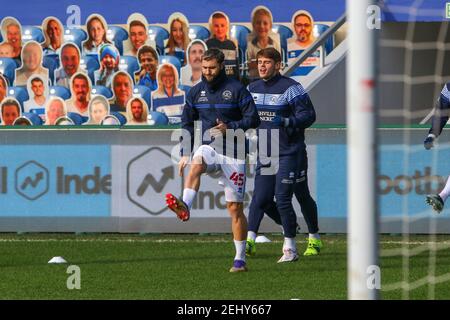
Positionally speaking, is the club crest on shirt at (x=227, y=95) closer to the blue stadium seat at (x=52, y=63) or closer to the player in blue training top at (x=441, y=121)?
the player in blue training top at (x=441, y=121)

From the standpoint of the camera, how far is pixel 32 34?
831 inches

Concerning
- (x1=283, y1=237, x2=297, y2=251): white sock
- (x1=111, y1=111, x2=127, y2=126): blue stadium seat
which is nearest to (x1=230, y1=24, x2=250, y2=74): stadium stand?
(x1=111, y1=111, x2=127, y2=126): blue stadium seat

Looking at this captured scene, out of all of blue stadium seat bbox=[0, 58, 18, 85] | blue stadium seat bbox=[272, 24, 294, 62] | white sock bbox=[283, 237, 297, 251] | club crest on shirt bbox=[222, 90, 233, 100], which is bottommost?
white sock bbox=[283, 237, 297, 251]

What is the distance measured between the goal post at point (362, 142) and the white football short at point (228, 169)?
16.6 feet

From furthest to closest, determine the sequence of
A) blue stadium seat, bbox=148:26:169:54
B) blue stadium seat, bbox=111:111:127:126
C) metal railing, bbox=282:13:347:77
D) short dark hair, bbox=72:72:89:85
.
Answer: blue stadium seat, bbox=148:26:169:54 → short dark hair, bbox=72:72:89:85 → blue stadium seat, bbox=111:111:127:126 → metal railing, bbox=282:13:347:77

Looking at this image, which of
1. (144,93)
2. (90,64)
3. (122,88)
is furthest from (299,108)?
(90,64)

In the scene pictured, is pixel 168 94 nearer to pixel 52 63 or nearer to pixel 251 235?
pixel 52 63

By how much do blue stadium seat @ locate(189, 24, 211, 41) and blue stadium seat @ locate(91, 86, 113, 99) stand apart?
1698 mm

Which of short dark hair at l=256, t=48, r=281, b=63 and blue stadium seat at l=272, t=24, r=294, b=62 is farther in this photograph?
blue stadium seat at l=272, t=24, r=294, b=62

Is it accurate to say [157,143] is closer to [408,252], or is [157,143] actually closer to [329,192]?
[329,192]

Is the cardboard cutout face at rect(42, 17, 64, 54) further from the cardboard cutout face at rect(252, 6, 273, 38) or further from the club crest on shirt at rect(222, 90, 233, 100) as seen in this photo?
the club crest on shirt at rect(222, 90, 233, 100)

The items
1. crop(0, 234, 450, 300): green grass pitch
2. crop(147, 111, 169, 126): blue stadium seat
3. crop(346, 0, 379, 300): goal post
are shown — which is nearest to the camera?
crop(346, 0, 379, 300): goal post

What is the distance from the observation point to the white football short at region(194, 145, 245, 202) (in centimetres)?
1079

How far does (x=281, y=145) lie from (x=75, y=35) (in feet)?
32.2
